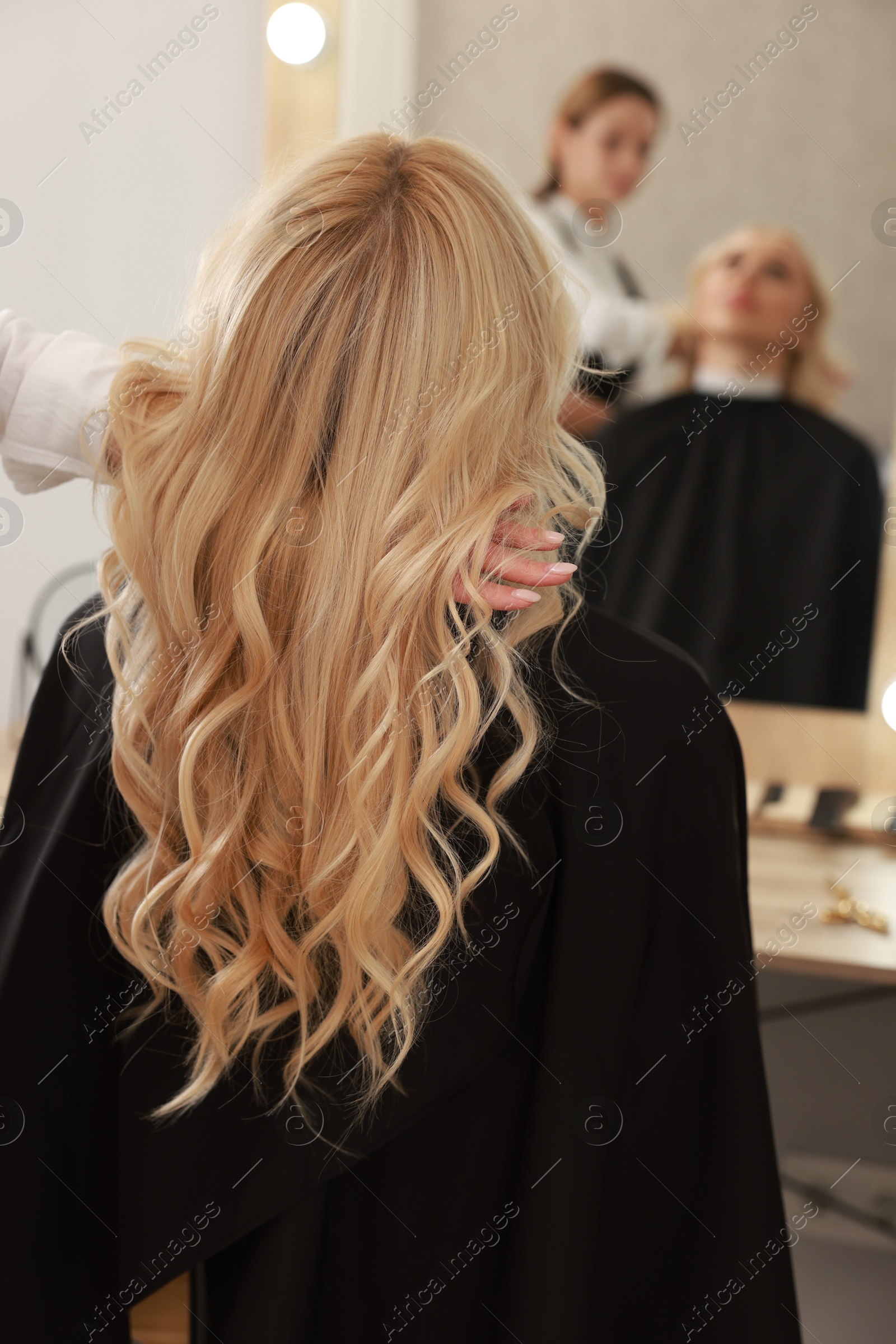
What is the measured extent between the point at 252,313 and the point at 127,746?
0.31 m

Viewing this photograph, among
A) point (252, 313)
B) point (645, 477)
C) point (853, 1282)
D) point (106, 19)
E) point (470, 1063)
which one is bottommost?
point (853, 1282)

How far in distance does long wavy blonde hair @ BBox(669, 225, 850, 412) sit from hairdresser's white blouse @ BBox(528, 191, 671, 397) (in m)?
0.03

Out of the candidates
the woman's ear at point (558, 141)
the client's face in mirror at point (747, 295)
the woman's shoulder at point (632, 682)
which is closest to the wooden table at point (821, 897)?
the woman's shoulder at point (632, 682)

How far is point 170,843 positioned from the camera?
0.69 meters

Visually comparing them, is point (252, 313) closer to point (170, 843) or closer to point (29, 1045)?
point (170, 843)

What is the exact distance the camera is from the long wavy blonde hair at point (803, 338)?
1.13 meters

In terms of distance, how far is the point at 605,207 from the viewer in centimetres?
116

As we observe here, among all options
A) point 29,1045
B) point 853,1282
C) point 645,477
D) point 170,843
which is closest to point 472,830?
point 170,843

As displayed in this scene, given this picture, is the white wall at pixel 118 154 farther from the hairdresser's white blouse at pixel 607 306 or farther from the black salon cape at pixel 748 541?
the black salon cape at pixel 748 541

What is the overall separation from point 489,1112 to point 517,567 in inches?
17.3

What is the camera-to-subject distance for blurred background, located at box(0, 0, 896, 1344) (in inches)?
43.6

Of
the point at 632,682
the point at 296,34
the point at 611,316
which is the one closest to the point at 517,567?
the point at 632,682

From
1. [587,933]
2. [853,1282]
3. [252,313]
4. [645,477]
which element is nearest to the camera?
[252,313]

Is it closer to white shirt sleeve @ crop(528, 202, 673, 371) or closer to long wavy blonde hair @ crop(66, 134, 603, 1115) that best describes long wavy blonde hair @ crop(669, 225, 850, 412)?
white shirt sleeve @ crop(528, 202, 673, 371)
